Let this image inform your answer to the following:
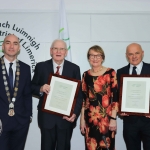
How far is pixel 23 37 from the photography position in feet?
10.9

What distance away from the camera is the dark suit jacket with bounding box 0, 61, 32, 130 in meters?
2.33

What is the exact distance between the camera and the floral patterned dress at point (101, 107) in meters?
2.44

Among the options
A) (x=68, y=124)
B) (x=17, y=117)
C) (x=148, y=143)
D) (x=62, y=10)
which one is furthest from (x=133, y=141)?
(x=62, y=10)

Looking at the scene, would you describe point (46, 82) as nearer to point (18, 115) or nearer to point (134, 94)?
point (18, 115)

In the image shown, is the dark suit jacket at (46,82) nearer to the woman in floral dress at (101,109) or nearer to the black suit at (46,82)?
the black suit at (46,82)

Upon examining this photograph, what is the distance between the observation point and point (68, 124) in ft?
8.13

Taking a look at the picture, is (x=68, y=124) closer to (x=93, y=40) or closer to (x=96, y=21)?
(x=93, y=40)

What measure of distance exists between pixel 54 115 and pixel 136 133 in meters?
0.97

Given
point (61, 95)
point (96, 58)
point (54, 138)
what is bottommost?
point (54, 138)

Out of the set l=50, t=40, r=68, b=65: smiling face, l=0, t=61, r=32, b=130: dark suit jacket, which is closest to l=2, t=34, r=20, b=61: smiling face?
l=0, t=61, r=32, b=130: dark suit jacket

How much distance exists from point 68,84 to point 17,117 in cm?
66

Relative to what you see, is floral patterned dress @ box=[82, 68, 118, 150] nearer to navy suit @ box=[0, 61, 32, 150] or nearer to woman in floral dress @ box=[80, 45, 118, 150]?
woman in floral dress @ box=[80, 45, 118, 150]

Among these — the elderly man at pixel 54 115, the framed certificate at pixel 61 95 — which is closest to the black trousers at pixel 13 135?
the elderly man at pixel 54 115

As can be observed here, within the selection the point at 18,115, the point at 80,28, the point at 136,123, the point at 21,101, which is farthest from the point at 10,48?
the point at 136,123
